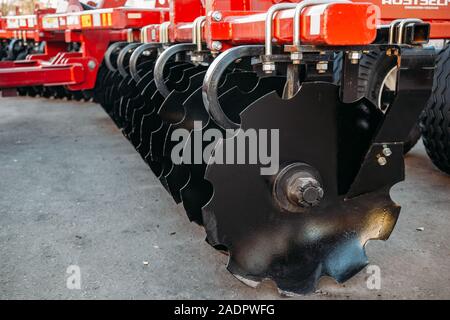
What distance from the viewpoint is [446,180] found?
3092 millimetres

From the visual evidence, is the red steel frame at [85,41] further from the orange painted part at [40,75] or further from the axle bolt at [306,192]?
the axle bolt at [306,192]

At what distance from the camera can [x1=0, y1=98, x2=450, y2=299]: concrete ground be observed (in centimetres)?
185

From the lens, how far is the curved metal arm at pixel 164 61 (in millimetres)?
2416

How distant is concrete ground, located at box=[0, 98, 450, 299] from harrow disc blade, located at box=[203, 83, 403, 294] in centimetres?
10

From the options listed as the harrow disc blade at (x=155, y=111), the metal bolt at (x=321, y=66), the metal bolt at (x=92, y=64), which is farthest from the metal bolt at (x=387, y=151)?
the metal bolt at (x=92, y=64)

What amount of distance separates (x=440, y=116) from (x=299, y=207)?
5.07 feet

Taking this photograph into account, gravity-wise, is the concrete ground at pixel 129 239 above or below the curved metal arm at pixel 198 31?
below

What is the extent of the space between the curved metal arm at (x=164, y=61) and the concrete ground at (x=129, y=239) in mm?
626

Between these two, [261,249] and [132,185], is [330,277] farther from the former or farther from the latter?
[132,185]

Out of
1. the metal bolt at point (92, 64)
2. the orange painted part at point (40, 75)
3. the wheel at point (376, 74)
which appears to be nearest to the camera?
the wheel at point (376, 74)

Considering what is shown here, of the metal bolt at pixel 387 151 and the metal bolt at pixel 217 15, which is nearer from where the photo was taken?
the metal bolt at pixel 387 151

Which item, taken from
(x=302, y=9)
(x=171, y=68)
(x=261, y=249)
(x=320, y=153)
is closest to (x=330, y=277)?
(x=261, y=249)
